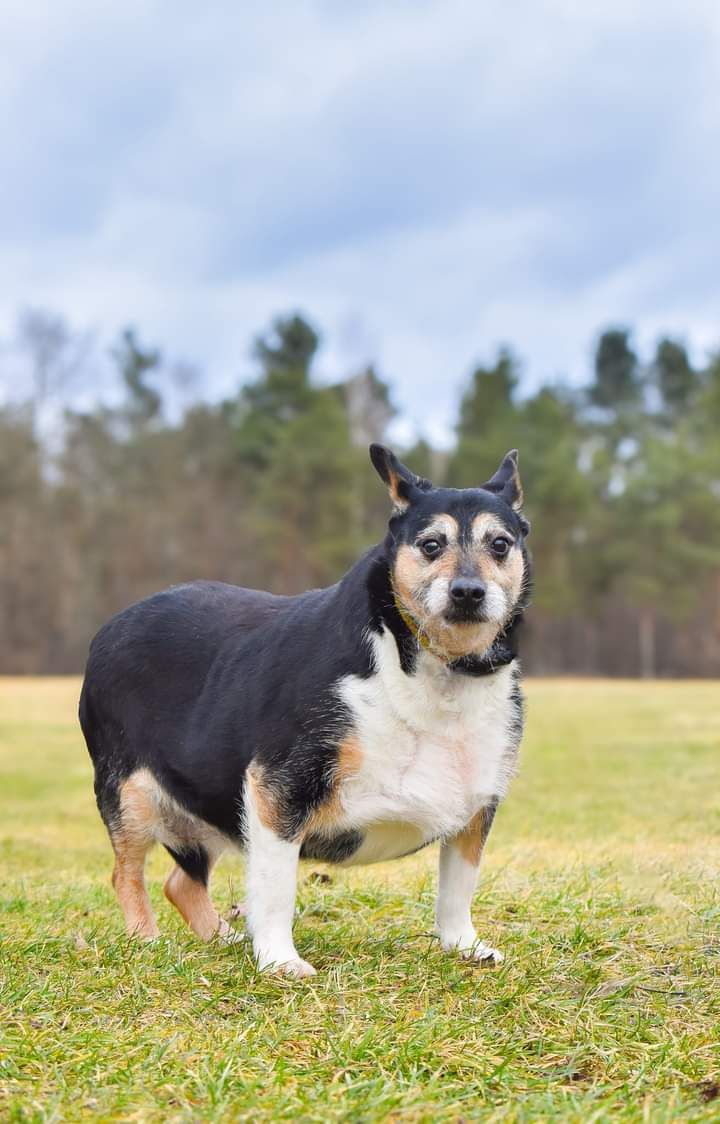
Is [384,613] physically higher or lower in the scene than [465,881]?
higher

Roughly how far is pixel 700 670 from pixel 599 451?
11446mm

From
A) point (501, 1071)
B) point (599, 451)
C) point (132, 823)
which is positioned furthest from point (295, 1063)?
point (599, 451)

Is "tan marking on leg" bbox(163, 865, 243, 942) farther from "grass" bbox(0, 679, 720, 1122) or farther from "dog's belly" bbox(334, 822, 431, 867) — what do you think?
"dog's belly" bbox(334, 822, 431, 867)

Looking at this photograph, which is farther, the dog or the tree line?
the tree line

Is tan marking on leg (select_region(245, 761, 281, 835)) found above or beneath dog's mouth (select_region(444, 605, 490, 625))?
beneath

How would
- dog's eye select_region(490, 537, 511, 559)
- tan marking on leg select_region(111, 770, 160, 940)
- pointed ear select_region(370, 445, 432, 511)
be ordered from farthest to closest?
1. tan marking on leg select_region(111, 770, 160, 940)
2. pointed ear select_region(370, 445, 432, 511)
3. dog's eye select_region(490, 537, 511, 559)

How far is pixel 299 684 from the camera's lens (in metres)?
5.04

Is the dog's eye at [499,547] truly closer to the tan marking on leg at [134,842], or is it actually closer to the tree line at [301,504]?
the tan marking on leg at [134,842]

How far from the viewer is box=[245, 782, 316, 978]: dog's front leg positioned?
4918mm

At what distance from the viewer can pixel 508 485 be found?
17.2 ft

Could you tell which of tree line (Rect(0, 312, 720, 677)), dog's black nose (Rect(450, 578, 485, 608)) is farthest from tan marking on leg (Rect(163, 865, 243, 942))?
tree line (Rect(0, 312, 720, 677))

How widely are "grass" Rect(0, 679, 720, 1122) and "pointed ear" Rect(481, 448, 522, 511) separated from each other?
6.14ft

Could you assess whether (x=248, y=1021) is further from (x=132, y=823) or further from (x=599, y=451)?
(x=599, y=451)

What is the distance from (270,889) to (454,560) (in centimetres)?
156
